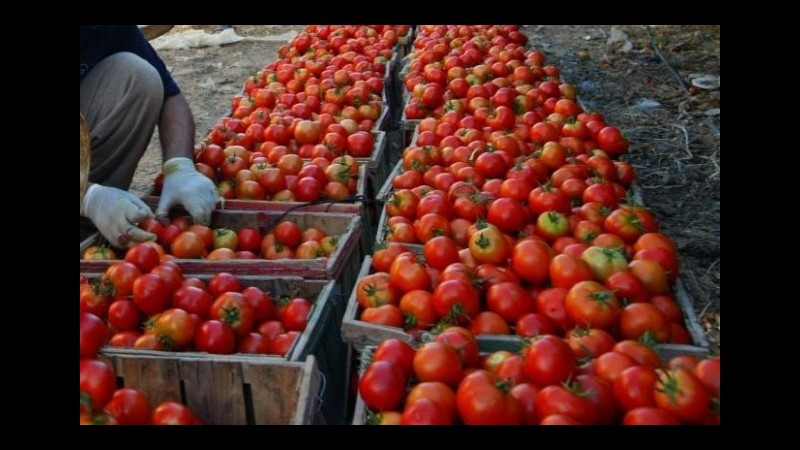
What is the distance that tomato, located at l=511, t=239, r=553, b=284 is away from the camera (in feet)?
8.12

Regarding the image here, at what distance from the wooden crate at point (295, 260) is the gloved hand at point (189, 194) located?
0.31ft

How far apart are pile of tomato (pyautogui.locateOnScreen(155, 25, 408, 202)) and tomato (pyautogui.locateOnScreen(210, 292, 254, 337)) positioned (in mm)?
1048

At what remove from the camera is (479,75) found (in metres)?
4.93

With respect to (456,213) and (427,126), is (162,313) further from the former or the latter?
(427,126)

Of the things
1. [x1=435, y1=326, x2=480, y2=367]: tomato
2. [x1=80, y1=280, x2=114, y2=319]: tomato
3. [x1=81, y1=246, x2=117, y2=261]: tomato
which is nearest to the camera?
[x1=435, y1=326, x2=480, y2=367]: tomato

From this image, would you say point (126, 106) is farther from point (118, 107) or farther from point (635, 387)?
point (635, 387)

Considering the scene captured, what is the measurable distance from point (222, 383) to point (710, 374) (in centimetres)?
135

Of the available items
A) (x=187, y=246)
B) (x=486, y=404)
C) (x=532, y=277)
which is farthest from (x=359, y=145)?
(x=486, y=404)

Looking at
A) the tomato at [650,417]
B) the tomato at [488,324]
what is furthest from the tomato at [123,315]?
the tomato at [650,417]

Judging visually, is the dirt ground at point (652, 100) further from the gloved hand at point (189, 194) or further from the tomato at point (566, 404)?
the gloved hand at point (189, 194)

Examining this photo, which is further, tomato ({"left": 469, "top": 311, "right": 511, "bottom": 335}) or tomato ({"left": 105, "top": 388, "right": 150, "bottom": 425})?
tomato ({"left": 469, "top": 311, "right": 511, "bottom": 335})

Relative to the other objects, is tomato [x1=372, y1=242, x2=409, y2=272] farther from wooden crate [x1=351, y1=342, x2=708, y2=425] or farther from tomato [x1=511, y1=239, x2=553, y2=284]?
wooden crate [x1=351, y1=342, x2=708, y2=425]

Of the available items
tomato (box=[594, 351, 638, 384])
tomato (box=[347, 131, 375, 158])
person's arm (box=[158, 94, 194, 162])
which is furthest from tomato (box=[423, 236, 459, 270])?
person's arm (box=[158, 94, 194, 162])

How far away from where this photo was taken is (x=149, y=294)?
2445 millimetres
